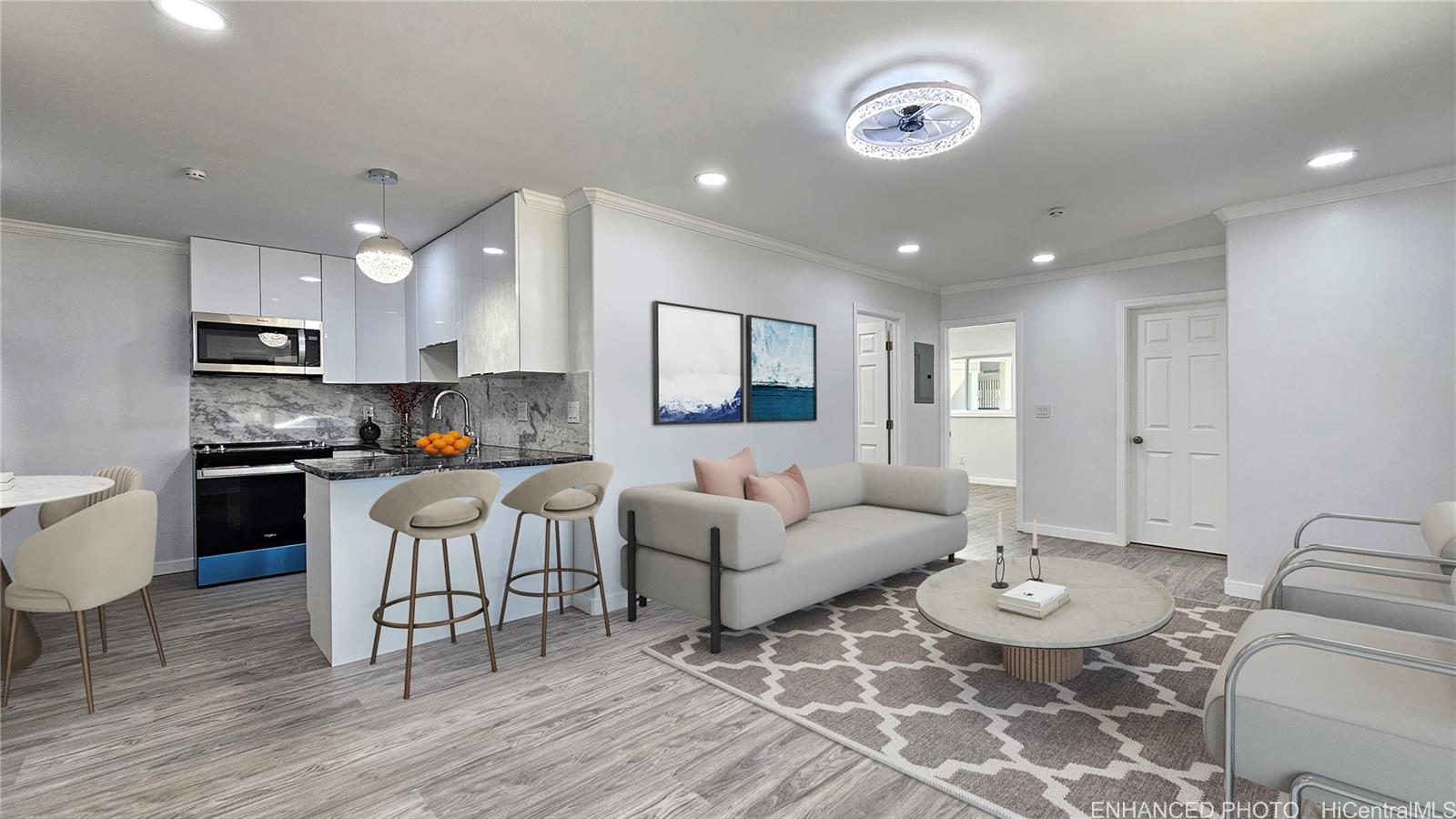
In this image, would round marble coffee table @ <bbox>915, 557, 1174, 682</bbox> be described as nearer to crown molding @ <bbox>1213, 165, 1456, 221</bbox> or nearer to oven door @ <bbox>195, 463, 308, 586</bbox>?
crown molding @ <bbox>1213, 165, 1456, 221</bbox>

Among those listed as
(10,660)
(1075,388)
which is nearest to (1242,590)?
(1075,388)

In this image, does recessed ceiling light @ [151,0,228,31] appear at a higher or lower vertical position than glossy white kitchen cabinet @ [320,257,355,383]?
higher

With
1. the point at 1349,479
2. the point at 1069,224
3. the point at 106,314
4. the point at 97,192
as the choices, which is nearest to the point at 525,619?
the point at 97,192

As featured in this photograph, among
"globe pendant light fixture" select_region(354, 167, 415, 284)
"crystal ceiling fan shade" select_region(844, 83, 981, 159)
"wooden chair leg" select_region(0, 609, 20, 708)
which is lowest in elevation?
"wooden chair leg" select_region(0, 609, 20, 708)

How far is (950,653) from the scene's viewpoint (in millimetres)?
2979

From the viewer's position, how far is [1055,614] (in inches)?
99.5

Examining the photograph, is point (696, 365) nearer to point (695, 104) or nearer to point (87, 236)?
point (695, 104)

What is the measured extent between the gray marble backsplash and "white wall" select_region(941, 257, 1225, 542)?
423cm

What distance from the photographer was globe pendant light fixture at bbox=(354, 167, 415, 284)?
3.20m

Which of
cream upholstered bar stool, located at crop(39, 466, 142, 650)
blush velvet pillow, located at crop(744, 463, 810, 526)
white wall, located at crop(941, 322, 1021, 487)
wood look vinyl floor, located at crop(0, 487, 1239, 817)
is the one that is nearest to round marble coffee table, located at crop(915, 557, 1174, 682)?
wood look vinyl floor, located at crop(0, 487, 1239, 817)

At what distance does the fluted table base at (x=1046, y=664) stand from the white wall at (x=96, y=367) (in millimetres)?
5572

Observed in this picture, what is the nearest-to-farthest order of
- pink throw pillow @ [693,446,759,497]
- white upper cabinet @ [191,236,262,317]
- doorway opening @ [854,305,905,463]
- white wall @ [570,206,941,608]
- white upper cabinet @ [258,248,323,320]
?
pink throw pillow @ [693,446,759,497] → white wall @ [570,206,941,608] → white upper cabinet @ [191,236,262,317] → white upper cabinet @ [258,248,323,320] → doorway opening @ [854,305,905,463]

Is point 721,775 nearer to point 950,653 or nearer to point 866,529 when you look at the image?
point 950,653

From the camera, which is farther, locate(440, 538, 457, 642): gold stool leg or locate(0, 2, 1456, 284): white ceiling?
locate(440, 538, 457, 642): gold stool leg
